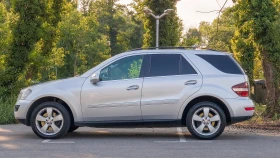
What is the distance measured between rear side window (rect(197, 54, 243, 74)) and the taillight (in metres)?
0.32

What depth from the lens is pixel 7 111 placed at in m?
16.1

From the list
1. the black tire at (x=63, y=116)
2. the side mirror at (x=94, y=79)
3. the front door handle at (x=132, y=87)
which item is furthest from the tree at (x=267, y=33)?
the black tire at (x=63, y=116)

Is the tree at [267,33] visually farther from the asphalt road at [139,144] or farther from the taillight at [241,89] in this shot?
the taillight at [241,89]

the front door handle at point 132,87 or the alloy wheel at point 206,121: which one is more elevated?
the front door handle at point 132,87

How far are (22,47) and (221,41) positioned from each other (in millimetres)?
35134

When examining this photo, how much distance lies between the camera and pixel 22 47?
18516 mm

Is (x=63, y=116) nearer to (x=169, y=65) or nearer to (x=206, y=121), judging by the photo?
(x=169, y=65)

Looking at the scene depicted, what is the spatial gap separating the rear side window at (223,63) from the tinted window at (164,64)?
20.6 inches

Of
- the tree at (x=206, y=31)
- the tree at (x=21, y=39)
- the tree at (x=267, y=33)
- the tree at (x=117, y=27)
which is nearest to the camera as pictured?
the tree at (x=267, y=33)

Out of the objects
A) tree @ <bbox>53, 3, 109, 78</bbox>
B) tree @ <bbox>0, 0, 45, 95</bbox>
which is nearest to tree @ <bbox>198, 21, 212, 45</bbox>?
tree @ <bbox>53, 3, 109, 78</bbox>

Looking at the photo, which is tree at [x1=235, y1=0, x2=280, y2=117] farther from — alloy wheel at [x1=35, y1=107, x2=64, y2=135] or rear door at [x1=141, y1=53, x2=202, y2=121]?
alloy wheel at [x1=35, y1=107, x2=64, y2=135]

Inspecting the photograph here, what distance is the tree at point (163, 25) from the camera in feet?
104

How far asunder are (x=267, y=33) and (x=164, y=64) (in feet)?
18.4

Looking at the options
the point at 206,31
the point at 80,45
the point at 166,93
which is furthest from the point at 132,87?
the point at 80,45
